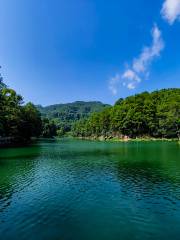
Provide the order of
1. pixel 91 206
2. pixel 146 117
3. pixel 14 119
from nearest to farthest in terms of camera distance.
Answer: pixel 91 206, pixel 14 119, pixel 146 117

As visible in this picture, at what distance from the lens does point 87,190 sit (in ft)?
78.6

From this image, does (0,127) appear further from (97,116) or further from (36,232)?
(97,116)

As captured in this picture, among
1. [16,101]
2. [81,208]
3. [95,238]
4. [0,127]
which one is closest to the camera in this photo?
[95,238]

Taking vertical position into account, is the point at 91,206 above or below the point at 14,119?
below

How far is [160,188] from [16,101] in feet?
309

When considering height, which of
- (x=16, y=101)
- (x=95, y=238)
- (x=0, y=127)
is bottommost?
(x=95, y=238)

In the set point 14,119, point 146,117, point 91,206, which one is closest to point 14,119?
point 14,119

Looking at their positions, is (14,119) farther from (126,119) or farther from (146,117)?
(146,117)

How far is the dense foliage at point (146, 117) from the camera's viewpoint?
12250 cm

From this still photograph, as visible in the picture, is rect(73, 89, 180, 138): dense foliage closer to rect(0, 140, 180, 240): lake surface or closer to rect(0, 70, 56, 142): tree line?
rect(0, 70, 56, 142): tree line

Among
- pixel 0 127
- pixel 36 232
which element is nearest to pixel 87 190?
pixel 36 232

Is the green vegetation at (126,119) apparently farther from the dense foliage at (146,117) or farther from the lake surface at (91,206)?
the lake surface at (91,206)

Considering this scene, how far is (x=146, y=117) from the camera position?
138 meters

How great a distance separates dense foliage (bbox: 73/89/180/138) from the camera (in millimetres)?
122500
